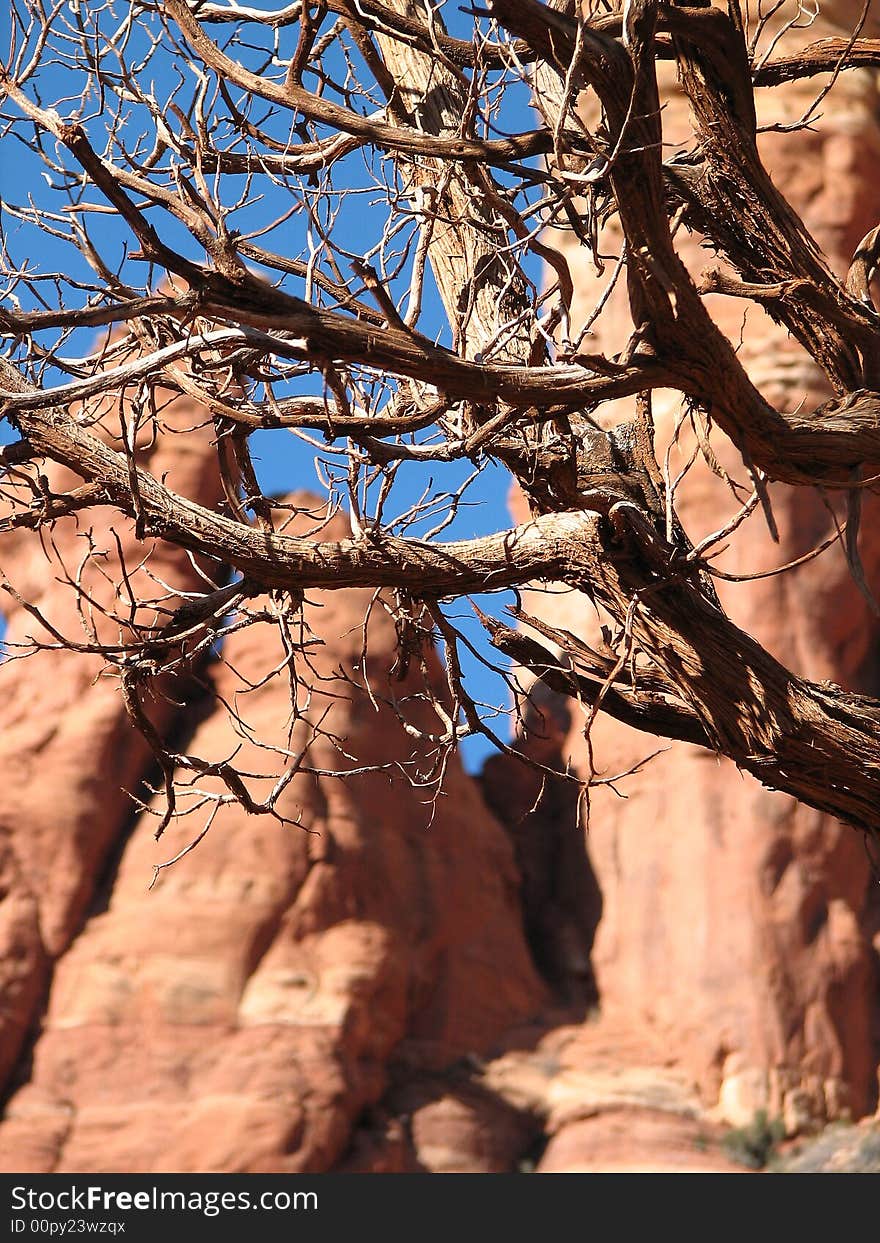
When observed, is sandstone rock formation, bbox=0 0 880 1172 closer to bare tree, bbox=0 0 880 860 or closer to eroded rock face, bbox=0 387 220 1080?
eroded rock face, bbox=0 387 220 1080

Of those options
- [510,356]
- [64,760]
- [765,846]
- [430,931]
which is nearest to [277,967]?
[430,931]

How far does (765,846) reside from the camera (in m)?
13.8

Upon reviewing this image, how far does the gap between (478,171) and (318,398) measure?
0.77 metres

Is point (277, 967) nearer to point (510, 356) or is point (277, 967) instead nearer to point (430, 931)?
point (430, 931)

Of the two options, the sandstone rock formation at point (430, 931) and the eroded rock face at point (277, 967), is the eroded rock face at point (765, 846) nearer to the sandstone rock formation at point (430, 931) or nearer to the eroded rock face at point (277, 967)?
the sandstone rock formation at point (430, 931)

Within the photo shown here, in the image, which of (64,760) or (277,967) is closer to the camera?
(277,967)

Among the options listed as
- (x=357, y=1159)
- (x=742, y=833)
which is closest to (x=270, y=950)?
(x=357, y=1159)

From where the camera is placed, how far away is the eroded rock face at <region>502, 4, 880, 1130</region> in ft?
43.9

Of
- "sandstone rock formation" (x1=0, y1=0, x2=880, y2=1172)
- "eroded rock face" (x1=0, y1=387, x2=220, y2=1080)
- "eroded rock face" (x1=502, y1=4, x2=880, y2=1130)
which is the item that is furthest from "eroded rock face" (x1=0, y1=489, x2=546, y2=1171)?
"eroded rock face" (x1=502, y1=4, x2=880, y2=1130)

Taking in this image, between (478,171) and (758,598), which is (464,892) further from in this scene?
(478,171)

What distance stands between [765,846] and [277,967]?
477cm

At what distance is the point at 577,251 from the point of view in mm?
15625

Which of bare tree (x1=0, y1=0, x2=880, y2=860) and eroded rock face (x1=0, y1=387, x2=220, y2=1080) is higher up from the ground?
eroded rock face (x1=0, y1=387, x2=220, y2=1080)

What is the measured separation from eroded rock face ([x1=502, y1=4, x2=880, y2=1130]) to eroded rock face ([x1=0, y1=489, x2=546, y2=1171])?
1.32m
